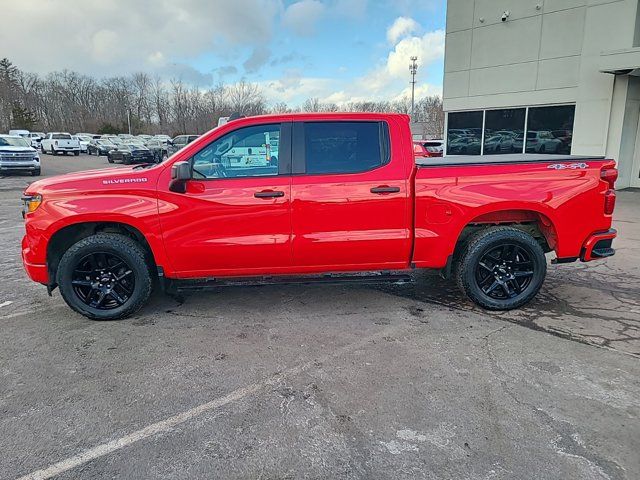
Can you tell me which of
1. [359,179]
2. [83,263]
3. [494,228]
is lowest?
[83,263]

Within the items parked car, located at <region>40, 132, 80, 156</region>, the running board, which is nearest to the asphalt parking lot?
the running board

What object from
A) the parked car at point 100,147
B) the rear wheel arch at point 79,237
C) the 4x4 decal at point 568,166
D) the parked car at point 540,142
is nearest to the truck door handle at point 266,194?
the rear wheel arch at point 79,237

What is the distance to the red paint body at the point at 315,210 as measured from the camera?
4.34 meters

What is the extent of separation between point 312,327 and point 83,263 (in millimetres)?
2376

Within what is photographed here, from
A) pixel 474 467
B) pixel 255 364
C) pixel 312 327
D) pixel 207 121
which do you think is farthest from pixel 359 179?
pixel 207 121

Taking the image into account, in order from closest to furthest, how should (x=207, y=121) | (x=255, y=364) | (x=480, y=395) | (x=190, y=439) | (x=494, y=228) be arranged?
(x=190, y=439) → (x=480, y=395) → (x=255, y=364) → (x=494, y=228) → (x=207, y=121)

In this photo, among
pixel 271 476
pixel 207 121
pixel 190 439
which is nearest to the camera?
pixel 271 476

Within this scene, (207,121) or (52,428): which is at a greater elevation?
(207,121)

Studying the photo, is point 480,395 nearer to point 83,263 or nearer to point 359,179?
point 359,179

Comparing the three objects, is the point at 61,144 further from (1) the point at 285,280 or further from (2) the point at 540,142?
(1) the point at 285,280

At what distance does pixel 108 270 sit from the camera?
4.60 meters

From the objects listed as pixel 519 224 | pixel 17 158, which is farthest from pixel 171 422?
pixel 17 158

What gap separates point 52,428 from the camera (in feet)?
9.51

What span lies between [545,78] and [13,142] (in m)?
24.0
